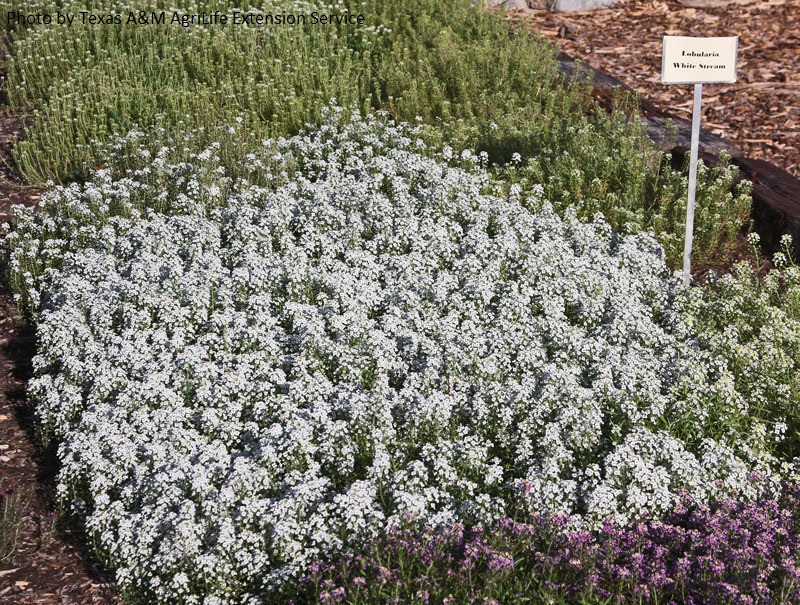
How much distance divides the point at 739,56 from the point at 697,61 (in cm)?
623

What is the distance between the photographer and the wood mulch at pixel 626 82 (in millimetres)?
5551

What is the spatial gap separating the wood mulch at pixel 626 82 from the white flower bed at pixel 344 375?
0.31 metres

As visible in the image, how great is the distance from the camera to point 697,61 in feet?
24.2

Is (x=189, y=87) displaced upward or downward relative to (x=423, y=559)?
upward

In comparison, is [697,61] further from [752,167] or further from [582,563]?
[582,563]

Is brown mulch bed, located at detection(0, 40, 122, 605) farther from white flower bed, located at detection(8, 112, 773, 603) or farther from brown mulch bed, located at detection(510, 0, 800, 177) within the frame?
brown mulch bed, located at detection(510, 0, 800, 177)

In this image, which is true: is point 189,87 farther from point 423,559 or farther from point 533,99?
point 423,559

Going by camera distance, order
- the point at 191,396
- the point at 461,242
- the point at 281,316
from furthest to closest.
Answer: the point at 461,242, the point at 281,316, the point at 191,396

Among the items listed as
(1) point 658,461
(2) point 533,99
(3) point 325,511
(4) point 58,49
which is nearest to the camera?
(3) point 325,511

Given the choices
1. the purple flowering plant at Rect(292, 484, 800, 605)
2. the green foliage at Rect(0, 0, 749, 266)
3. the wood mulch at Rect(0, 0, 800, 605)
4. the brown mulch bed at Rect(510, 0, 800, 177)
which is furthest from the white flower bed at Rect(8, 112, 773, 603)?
the brown mulch bed at Rect(510, 0, 800, 177)

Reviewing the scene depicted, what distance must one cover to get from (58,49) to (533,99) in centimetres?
606

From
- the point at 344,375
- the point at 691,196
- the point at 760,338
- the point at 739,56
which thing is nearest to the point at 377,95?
the point at 691,196

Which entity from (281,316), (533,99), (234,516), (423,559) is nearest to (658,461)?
(423,559)

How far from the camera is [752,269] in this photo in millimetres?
8055
